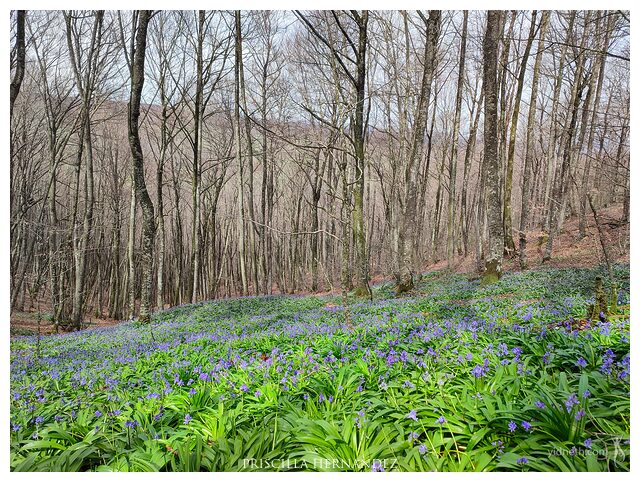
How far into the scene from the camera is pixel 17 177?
3.50 meters

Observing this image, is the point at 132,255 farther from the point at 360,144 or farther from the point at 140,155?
the point at 360,144

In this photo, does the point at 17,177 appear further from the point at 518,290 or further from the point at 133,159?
the point at 518,290

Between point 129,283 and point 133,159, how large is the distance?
1875 mm

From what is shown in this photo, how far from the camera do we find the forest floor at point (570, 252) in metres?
3.26

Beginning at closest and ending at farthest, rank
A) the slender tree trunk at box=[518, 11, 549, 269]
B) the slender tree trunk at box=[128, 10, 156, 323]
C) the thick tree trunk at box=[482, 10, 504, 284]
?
the thick tree trunk at box=[482, 10, 504, 284] < the slender tree trunk at box=[128, 10, 156, 323] < the slender tree trunk at box=[518, 11, 549, 269]

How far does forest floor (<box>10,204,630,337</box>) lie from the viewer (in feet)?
10.7

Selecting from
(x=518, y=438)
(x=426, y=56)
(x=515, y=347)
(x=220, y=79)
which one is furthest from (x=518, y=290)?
(x=220, y=79)

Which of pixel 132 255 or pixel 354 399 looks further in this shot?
pixel 132 255

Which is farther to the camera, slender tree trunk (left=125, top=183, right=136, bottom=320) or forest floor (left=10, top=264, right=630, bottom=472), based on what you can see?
slender tree trunk (left=125, top=183, right=136, bottom=320)

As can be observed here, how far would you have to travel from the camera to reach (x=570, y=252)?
15.3 feet

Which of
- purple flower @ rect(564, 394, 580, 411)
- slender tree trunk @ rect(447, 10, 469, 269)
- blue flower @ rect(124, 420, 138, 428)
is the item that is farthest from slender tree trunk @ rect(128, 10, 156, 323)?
purple flower @ rect(564, 394, 580, 411)

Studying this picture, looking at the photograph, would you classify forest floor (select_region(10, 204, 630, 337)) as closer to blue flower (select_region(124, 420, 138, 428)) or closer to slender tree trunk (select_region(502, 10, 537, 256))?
slender tree trunk (select_region(502, 10, 537, 256))

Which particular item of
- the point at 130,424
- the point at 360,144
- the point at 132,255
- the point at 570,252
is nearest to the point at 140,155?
the point at 132,255

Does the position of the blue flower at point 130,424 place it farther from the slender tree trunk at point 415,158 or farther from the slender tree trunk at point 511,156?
the slender tree trunk at point 511,156
